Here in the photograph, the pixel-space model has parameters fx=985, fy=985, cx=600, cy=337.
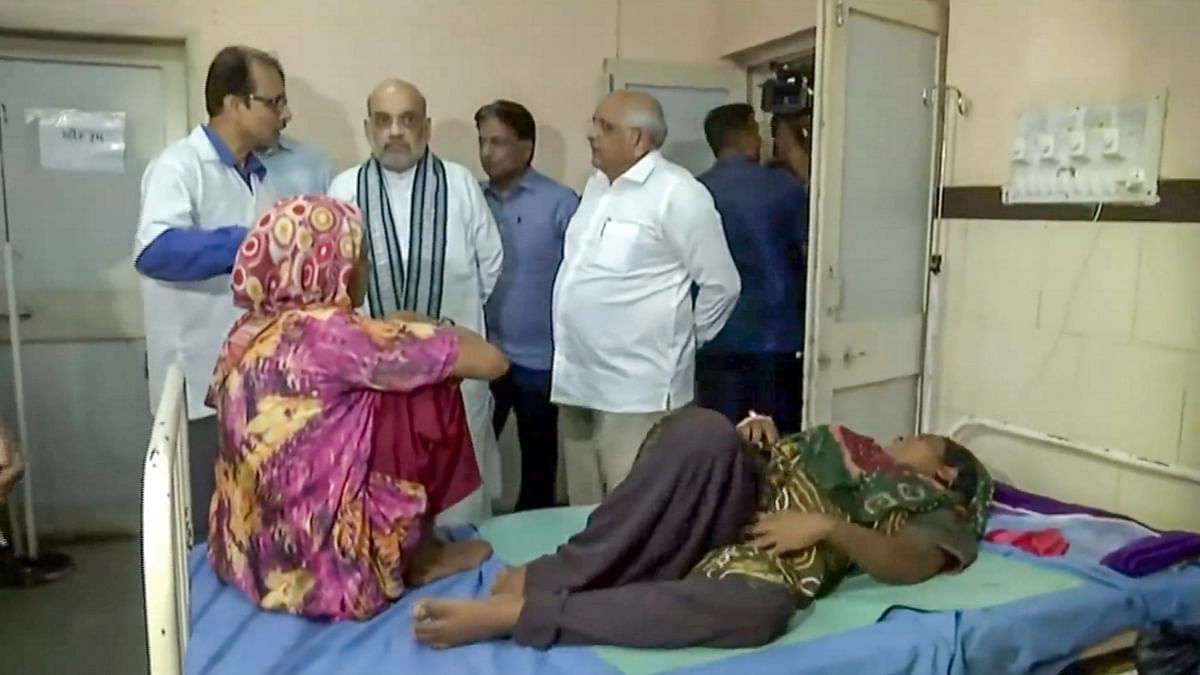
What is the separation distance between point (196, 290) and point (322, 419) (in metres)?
0.99

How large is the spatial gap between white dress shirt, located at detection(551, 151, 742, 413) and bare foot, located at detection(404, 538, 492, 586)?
2.57 feet

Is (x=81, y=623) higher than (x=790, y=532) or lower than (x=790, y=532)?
lower

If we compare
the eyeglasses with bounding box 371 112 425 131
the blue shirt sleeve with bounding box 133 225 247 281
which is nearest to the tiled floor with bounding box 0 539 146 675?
the blue shirt sleeve with bounding box 133 225 247 281

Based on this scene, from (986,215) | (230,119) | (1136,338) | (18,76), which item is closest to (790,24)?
(986,215)

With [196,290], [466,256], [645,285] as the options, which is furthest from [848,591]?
[196,290]

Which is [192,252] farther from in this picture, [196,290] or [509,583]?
[509,583]

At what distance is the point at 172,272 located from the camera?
2355 mm

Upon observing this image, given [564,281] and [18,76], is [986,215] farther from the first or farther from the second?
[18,76]

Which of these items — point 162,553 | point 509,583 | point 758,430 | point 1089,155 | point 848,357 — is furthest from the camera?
point 848,357

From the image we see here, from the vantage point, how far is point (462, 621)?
1.65 metres

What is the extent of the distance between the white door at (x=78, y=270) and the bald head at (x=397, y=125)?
1.13 metres

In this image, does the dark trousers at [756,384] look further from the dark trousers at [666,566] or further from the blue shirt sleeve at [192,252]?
the blue shirt sleeve at [192,252]

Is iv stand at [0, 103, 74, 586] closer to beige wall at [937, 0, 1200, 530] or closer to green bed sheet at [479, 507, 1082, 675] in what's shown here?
green bed sheet at [479, 507, 1082, 675]

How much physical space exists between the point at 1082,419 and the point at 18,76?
3.44 metres
